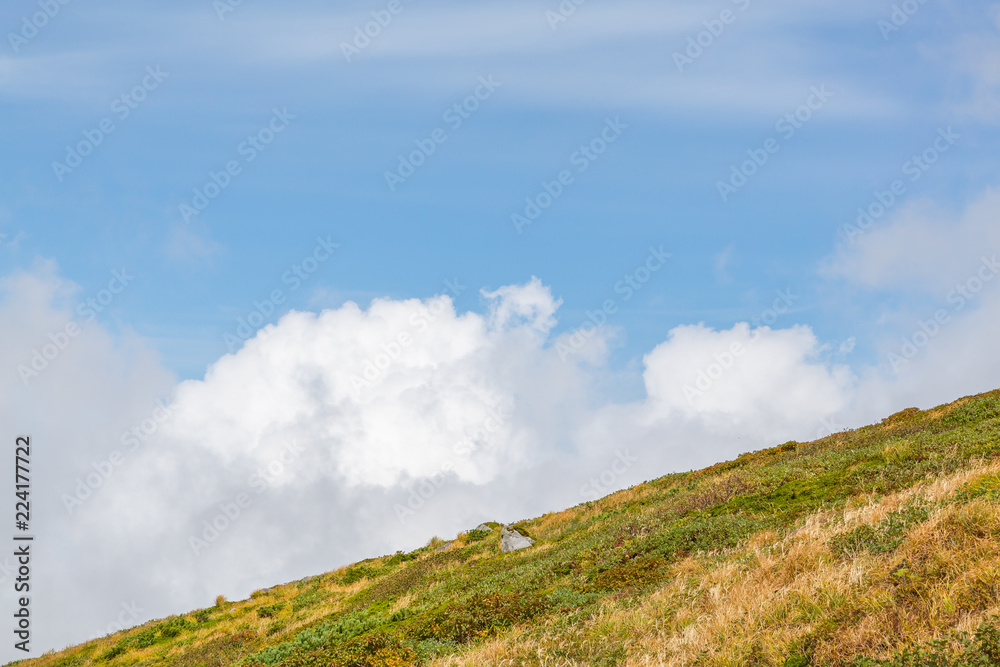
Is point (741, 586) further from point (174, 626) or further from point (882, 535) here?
point (174, 626)

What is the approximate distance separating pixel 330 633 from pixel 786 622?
12774mm

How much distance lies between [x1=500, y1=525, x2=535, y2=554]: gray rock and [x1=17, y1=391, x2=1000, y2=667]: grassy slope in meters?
0.64

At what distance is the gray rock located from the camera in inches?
1098

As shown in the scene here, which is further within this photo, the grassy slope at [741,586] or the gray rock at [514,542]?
the gray rock at [514,542]

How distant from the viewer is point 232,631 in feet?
88.3

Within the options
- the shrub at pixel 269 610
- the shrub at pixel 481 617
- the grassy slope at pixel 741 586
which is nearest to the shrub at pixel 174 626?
the grassy slope at pixel 741 586

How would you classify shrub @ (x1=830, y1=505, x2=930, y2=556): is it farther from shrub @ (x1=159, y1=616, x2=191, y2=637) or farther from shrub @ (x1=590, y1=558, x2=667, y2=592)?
shrub @ (x1=159, y1=616, x2=191, y2=637)

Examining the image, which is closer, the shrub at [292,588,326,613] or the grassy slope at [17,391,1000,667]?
the grassy slope at [17,391,1000,667]

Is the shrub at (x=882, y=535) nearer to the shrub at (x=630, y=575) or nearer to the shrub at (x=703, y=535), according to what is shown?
the shrub at (x=703, y=535)

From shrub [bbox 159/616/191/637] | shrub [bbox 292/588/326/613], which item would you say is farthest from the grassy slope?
shrub [bbox 159/616/191/637]

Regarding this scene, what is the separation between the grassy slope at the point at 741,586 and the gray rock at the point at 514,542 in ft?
2.08

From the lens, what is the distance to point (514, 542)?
92.7 ft

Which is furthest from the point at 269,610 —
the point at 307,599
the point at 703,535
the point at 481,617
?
the point at 703,535

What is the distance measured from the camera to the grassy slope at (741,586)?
7.78m
